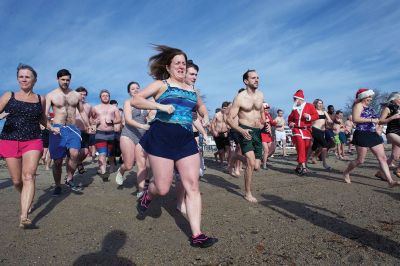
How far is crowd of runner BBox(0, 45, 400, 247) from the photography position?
3.60 meters

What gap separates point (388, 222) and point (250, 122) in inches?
113

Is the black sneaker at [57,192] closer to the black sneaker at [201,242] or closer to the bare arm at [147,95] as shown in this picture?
the bare arm at [147,95]

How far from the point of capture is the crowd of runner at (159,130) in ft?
11.8

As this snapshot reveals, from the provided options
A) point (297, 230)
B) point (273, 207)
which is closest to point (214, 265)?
point (297, 230)

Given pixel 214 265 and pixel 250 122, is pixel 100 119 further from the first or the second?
pixel 214 265

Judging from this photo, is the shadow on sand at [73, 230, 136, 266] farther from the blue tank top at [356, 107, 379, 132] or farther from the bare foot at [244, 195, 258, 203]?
the blue tank top at [356, 107, 379, 132]

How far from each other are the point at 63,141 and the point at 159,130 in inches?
138

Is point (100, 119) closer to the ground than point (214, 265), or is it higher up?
higher up

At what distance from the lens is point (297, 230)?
3779mm

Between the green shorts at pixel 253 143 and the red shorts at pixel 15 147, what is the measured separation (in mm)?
3290

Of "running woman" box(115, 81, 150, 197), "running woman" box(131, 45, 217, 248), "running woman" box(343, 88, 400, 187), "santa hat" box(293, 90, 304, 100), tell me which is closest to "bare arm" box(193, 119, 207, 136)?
"running woman" box(131, 45, 217, 248)

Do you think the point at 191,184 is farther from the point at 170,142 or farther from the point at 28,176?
the point at 28,176

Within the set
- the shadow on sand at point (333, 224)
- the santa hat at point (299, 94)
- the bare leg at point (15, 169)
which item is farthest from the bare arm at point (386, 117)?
the bare leg at point (15, 169)

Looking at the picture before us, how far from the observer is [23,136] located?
4.48 m
